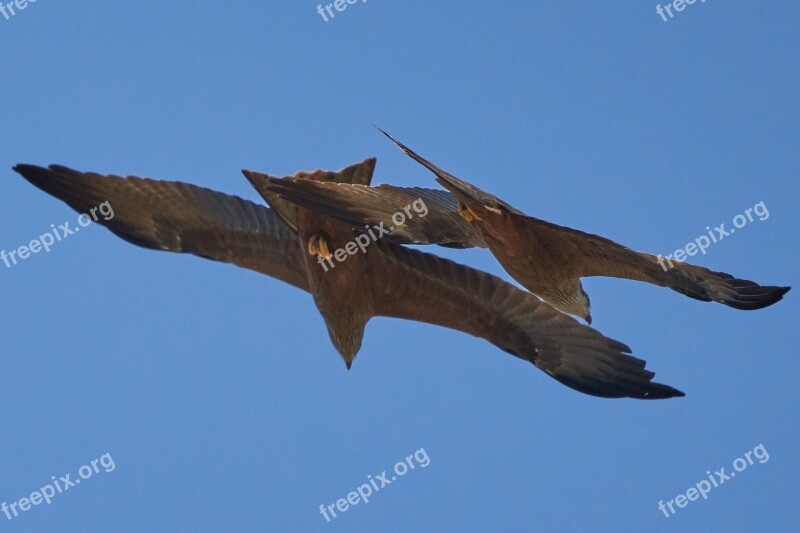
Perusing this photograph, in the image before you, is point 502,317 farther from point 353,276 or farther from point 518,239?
point 353,276

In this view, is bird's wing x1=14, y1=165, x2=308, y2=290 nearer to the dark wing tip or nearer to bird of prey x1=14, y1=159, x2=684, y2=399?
bird of prey x1=14, y1=159, x2=684, y2=399

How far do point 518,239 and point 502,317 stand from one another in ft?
3.00

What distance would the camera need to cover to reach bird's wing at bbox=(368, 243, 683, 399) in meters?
12.3

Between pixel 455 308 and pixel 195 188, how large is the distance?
236 centimetres

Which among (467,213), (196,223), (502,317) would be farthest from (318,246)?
(502,317)

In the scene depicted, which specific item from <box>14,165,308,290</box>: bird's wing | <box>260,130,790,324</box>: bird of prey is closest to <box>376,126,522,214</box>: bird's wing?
<box>260,130,790,324</box>: bird of prey

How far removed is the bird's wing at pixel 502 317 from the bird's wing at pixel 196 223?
792 mm

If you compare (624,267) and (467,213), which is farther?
(467,213)

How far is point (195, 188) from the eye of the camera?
12.4 meters

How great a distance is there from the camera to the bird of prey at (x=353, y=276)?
39.8 feet

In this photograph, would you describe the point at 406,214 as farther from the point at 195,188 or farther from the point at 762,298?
the point at 762,298

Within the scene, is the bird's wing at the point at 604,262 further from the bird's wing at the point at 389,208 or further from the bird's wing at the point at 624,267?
the bird's wing at the point at 389,208

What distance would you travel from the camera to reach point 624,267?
446 inches

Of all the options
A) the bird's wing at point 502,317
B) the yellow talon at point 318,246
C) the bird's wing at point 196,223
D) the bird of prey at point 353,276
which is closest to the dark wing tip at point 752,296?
the bird of prey at point 353,276
